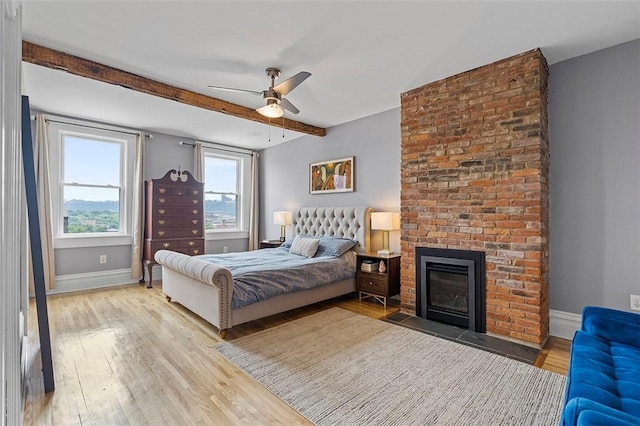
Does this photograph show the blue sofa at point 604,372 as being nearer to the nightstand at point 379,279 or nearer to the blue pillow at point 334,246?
the nightstand at point 379,279

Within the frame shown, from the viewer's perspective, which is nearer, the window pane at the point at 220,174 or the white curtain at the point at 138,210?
the white curtain at the point at 138,210

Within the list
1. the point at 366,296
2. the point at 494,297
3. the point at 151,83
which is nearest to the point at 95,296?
the point at 151,83

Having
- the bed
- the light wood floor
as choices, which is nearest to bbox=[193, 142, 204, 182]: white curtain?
the bed

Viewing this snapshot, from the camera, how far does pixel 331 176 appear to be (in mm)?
5242

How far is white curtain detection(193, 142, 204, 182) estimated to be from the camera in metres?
5.89

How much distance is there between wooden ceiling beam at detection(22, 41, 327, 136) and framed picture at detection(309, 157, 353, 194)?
4.29 feet

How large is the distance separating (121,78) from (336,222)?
3.26 meters

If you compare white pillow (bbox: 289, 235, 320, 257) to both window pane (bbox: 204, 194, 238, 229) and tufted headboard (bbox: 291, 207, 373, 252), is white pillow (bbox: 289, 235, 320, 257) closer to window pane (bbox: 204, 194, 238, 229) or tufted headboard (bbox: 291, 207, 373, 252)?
tufted headboard (bbox: 291, 207, 373, 252)

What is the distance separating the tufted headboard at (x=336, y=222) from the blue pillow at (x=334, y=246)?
0.18m

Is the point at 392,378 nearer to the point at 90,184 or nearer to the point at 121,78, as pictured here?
the point at 121,78

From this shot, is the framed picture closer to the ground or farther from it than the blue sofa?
farther from it

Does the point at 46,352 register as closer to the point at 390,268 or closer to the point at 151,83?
the point at 151,83

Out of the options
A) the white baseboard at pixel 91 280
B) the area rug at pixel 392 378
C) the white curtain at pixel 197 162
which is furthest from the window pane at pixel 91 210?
the area rug at pixel 392 378

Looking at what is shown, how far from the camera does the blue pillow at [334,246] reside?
428 centimetres
